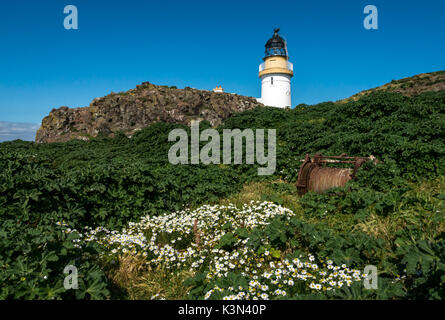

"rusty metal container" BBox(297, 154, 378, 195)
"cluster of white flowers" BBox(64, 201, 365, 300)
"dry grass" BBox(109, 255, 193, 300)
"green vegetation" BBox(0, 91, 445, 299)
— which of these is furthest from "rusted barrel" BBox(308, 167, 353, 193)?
"dry grass" BBox(109, 255, 193, 300)

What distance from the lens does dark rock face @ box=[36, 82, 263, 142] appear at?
3272 centimetres

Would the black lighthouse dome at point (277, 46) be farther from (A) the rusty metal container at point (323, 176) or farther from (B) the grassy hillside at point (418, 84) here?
(A) the rusty metal container at point (323, 176)

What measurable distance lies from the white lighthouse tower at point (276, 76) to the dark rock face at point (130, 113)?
7077 millimetres

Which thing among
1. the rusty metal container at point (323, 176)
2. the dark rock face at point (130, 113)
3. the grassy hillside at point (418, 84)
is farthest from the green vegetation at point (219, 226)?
the grassy hillside at point (418, 84)

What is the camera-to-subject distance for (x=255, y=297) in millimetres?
3273

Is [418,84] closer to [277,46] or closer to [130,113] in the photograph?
[277,46]

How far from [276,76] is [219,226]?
119 feet

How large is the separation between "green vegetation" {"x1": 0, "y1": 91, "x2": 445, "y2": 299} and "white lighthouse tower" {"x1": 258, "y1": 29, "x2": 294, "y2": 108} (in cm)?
2961

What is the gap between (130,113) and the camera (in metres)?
33.6

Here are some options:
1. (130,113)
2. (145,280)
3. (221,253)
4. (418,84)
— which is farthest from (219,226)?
(418,84)

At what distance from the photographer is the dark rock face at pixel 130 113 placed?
32.7 metres
